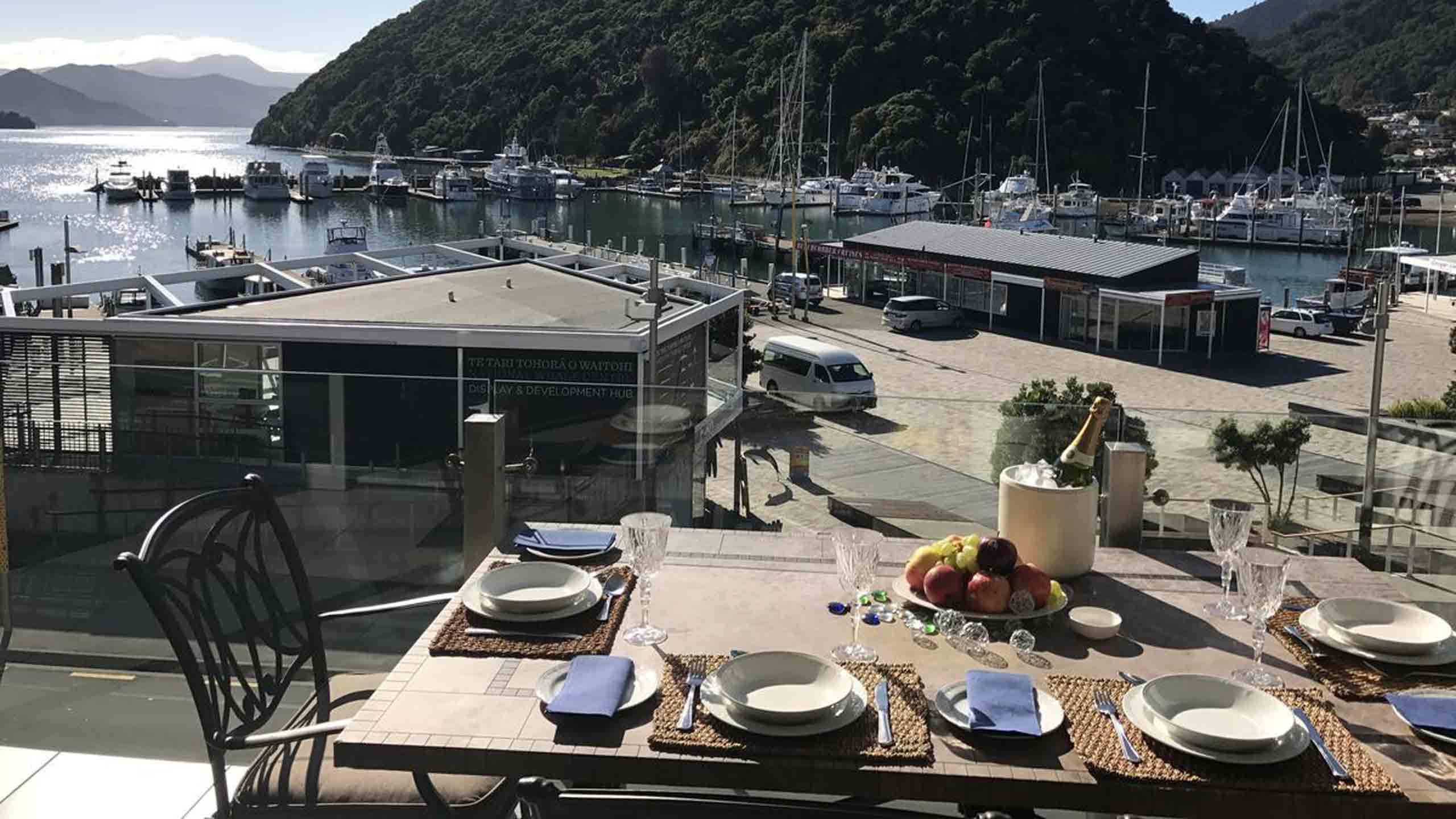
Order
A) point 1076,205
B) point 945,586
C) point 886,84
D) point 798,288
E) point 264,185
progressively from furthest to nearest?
point 886,84 < point 264,185 < point 1076,205 < point 798,288 < point 945,586

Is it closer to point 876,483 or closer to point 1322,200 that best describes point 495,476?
point 876,483

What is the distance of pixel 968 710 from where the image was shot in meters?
2.21

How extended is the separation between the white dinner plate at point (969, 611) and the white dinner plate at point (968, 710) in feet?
1.17

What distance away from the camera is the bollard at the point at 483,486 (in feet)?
13.6

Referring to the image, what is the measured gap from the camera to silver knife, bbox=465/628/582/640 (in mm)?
2611

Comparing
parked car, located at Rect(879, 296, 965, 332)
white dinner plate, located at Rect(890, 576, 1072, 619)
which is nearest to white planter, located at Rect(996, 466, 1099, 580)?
white dinner plate, located at Rect(890, 576, 1072, 619)

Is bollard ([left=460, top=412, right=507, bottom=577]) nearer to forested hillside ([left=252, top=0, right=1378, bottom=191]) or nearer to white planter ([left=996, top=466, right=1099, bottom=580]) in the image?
white planter ([left=996, top=466, right=1099, bottom=580])

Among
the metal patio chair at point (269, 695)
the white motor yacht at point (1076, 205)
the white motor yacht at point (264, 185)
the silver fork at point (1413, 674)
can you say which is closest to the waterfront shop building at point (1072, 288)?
the silver fork at point (1413, 674)

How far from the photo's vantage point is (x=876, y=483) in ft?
16.8

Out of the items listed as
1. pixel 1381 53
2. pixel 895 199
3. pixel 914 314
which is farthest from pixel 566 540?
pixel 1381 53

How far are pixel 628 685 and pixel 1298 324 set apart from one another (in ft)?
98.6

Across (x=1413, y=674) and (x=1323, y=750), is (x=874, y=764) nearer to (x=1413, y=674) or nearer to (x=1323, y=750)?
(x=1323, y=750)

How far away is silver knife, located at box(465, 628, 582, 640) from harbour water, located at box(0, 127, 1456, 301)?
43195 millimetres

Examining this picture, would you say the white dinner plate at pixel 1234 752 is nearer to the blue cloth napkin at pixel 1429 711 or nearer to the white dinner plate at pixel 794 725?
the blue cloth napkin at pixel 1429 711
